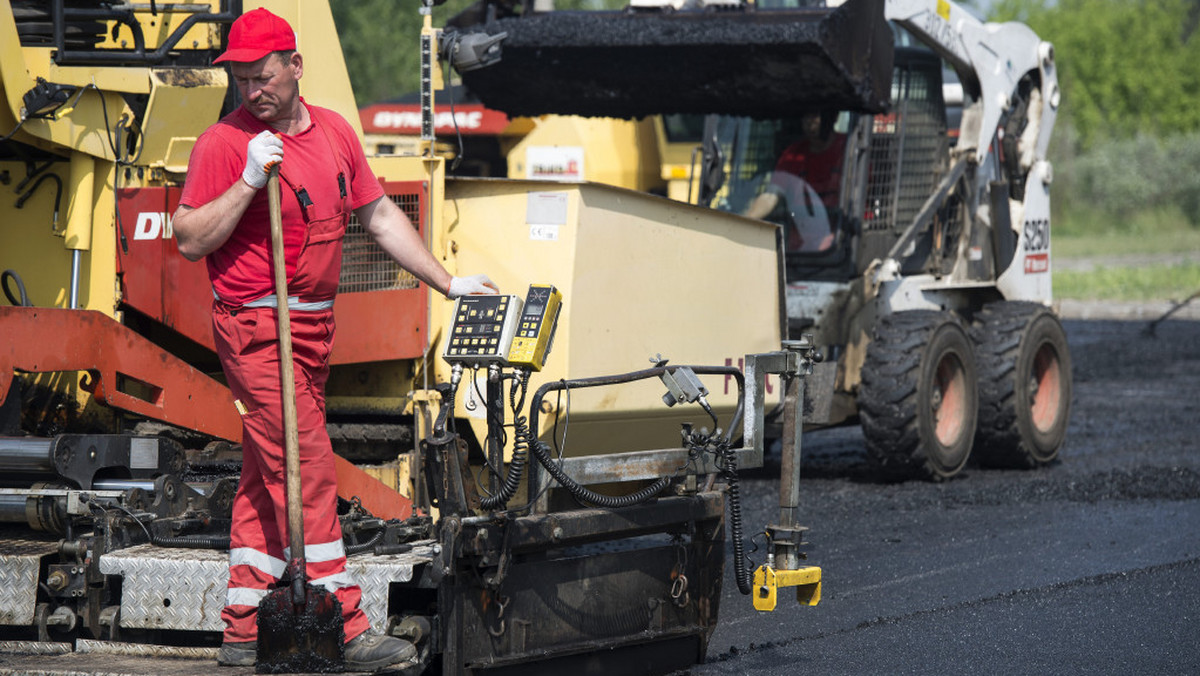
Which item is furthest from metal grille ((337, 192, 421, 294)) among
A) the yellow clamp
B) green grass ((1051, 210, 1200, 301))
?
green grass ((1051, 210, 1200, 301))

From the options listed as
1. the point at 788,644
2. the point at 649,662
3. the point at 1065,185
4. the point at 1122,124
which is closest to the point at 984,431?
the point at 788,644

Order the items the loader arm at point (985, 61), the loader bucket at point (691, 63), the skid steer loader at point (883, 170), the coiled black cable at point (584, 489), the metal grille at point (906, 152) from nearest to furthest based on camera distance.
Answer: the coiled black cable at point (584, 489), the loader bucket at point (691, 63), the skid steer loader at point (883, 170), the loader arm at point (985, 61), the metal grille at point (906, 152)

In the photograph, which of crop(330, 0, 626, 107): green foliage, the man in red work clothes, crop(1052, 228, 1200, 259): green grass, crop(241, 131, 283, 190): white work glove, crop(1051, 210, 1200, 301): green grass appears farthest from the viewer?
crop(330, 0, 626, 107): green foliage

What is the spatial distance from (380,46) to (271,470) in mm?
31639

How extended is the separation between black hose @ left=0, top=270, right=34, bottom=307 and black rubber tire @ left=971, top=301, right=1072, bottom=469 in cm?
640

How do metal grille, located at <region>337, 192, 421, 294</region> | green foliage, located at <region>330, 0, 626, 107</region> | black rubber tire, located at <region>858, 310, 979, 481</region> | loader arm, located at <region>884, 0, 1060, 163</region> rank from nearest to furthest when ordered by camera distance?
metal grille, located at <region>337, 192, 421, 294</region> < black rubber tire, located at <region>858, 310, 979, 481</region> < loader arm, located at <region>884, 0, 1060, 163</region> < green foliage, located at <region>330, 0, 626, 107</region>

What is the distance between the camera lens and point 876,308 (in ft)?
30.8

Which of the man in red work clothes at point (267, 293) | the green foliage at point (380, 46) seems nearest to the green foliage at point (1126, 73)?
the green foliage at point (380, 46)

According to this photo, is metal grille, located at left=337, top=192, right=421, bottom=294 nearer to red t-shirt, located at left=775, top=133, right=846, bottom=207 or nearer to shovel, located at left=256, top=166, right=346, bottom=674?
shovel, located at left=256, top=166, right=346, bottom=674

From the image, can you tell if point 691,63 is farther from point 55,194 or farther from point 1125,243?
point 1125,243

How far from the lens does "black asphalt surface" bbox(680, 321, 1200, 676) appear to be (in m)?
5.41

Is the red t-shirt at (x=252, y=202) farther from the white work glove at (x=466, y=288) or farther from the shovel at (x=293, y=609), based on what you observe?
the white work glove at (x=466, y=288)

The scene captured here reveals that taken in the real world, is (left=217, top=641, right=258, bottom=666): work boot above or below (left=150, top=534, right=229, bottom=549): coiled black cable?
below

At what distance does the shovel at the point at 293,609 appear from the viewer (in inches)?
155
